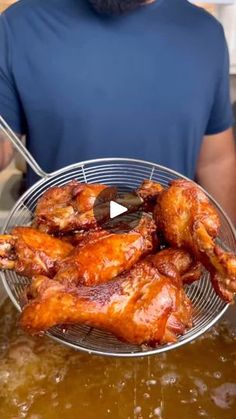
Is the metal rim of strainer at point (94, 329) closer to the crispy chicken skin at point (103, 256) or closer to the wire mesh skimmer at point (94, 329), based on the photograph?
the wire mesh skimmer at point (94, 329)

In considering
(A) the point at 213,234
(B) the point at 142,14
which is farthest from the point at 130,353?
(B) the point at 142,14

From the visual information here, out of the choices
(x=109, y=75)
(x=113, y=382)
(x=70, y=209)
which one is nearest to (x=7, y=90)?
(x=109, y=75)

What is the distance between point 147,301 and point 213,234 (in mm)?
167

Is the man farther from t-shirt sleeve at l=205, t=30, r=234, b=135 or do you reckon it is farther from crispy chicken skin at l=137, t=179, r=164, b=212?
crispy chicken skin at l=137, t=179, r=164, b=212

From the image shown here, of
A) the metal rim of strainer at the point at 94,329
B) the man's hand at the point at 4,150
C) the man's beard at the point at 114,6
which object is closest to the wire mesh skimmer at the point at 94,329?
the metal rim of strainer at the point at 94,329

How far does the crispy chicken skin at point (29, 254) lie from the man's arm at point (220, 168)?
2.30ft

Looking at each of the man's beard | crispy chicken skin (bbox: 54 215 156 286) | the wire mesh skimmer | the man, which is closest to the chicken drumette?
crispy chicken skin (bbox: 54 215 156 286)

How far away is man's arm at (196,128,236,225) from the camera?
58.4 inches

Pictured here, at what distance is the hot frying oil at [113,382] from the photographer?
1.05m

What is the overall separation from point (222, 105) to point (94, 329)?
730mm

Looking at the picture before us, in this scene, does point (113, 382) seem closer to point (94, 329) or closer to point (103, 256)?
point (94, 329)

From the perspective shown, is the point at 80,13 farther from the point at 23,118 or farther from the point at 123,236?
the point at 123,236

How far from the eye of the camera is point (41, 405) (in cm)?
106

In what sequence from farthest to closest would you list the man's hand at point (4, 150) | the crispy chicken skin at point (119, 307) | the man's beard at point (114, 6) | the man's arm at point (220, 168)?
the man's arm at point (220, 168), the man's hand at point (4, 150), the man's beard at point (114, 6), the crispy chicken skin at point (119, 307)
